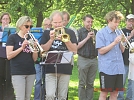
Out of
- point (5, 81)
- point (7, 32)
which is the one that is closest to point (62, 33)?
point (7, 32)

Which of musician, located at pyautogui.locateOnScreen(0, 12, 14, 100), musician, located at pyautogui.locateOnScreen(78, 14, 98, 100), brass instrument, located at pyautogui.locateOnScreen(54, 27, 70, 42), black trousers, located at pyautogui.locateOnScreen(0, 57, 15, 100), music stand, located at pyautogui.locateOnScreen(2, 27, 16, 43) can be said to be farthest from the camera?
musician, located at pyautogui.locateOnScreen(78, 14, 98, 100)

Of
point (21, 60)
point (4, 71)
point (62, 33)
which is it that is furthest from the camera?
point (4, 71)

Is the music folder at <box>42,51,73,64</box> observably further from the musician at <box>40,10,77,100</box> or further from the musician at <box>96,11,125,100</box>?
the musician at <box>96,11,125,100</box>

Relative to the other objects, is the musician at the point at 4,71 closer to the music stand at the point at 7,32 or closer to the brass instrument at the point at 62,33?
the music stand at the point at 7,32

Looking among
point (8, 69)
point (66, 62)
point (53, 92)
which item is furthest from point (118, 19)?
point (8, 69)

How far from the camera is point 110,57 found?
5613mm

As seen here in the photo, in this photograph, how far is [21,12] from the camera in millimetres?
11539

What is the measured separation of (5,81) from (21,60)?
1.72 m

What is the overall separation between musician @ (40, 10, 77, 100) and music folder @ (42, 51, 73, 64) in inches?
6.0

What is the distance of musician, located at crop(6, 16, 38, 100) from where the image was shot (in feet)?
17.8

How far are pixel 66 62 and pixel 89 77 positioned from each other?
1.84 m

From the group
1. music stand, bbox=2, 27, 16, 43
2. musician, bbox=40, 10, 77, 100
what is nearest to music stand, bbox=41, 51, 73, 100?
musician, bbox=40, 10, 77, 100

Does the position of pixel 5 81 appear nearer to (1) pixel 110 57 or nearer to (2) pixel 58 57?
(2) pixel 58 57

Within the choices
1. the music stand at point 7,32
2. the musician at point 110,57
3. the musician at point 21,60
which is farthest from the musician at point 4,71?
the musician at point 110,57
